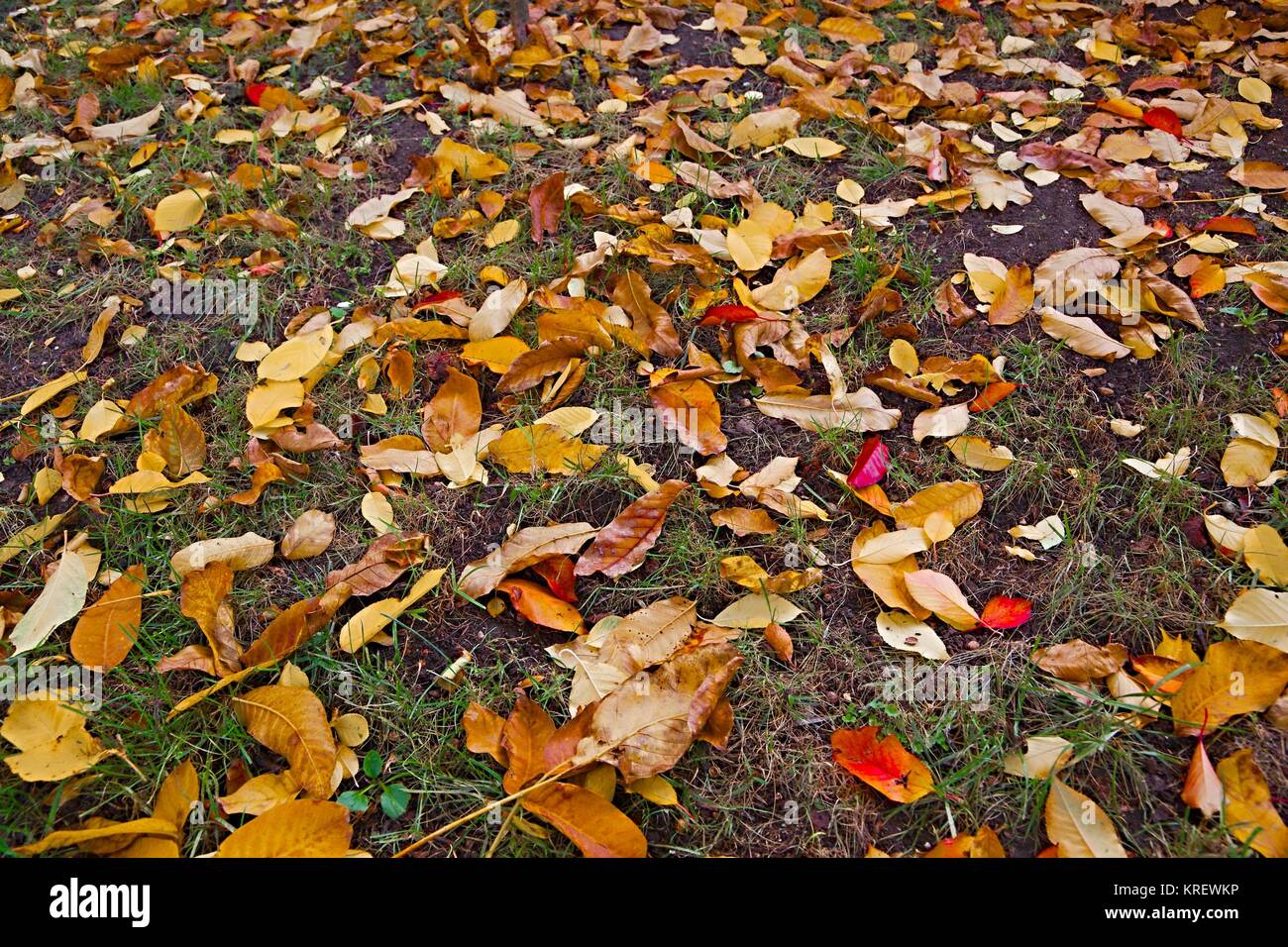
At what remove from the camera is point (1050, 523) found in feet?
5.71

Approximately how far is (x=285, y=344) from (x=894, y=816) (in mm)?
1705

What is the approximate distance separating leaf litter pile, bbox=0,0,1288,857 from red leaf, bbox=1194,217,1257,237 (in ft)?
0.18

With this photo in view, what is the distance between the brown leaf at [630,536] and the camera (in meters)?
1.68

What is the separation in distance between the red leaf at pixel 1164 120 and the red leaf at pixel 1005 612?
6.15 ft

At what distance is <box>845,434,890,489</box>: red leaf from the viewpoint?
69.9 inches

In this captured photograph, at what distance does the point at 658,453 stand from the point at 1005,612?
769 millimetres

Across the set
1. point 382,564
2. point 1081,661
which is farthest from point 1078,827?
point 382,564

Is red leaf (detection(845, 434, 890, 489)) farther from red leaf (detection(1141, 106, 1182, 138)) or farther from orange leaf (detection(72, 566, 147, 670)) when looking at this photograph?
red leaf (detection(1141, 106, 1182, 138))

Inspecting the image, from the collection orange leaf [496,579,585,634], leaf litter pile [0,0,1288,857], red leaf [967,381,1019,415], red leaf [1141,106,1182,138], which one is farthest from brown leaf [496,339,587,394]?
red leaf [1141,106,1182,138]

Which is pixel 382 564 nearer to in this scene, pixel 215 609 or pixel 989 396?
pixel 215 609

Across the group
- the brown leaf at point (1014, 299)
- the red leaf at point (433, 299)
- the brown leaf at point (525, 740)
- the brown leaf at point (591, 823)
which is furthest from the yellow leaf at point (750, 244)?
the brown leaf at point (591, 823)

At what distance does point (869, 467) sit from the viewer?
178 cm

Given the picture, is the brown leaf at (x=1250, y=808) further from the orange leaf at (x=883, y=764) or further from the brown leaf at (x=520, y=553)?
the brown leaf at (x=520, y=553)

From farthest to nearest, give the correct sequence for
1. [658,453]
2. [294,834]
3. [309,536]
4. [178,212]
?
1. [178,212]
2. [658,453]
3. [309,536]
4. [294,834]
